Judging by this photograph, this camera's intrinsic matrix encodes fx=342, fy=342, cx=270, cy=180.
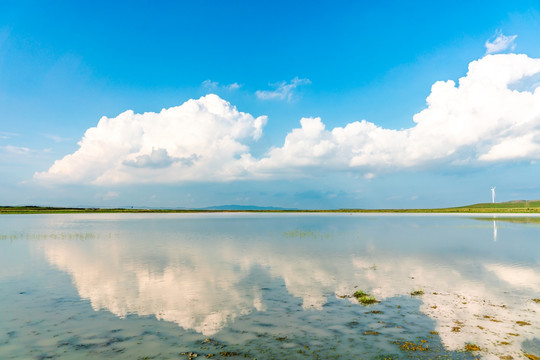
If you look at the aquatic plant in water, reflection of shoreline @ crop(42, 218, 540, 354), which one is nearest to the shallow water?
reflection of shoreline @ crop(42, 218, 540, 354)

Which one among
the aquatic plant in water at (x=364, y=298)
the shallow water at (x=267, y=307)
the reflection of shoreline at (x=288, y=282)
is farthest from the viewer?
the aquatic plant in water at (x=364, y=298)

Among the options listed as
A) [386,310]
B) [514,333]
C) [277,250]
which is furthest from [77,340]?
[277,250]

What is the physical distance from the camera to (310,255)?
39281mm

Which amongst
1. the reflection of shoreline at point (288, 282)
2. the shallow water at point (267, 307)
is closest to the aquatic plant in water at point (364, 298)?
the shallow water at point (267, 307)

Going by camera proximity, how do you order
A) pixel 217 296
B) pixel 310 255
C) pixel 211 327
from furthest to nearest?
pixel 310 255, pixel 217 296, pixel 211 327

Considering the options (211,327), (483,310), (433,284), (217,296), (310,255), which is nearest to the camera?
(211,327)

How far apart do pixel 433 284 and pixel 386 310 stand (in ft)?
27.7

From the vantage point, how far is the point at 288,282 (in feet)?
84.5

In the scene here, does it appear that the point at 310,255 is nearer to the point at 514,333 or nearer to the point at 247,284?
the point at 247,284

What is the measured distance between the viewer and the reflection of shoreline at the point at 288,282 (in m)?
17.5

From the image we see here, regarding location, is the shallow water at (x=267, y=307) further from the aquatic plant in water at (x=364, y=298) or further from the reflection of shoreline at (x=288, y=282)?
the aquatic plant in water at (x=364, y=298)

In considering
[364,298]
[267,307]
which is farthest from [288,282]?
[364,298]

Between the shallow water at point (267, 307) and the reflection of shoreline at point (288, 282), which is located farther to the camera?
the reflection of shoreline at point (288, 282)

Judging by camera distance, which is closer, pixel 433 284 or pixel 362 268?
pixel 433 284
